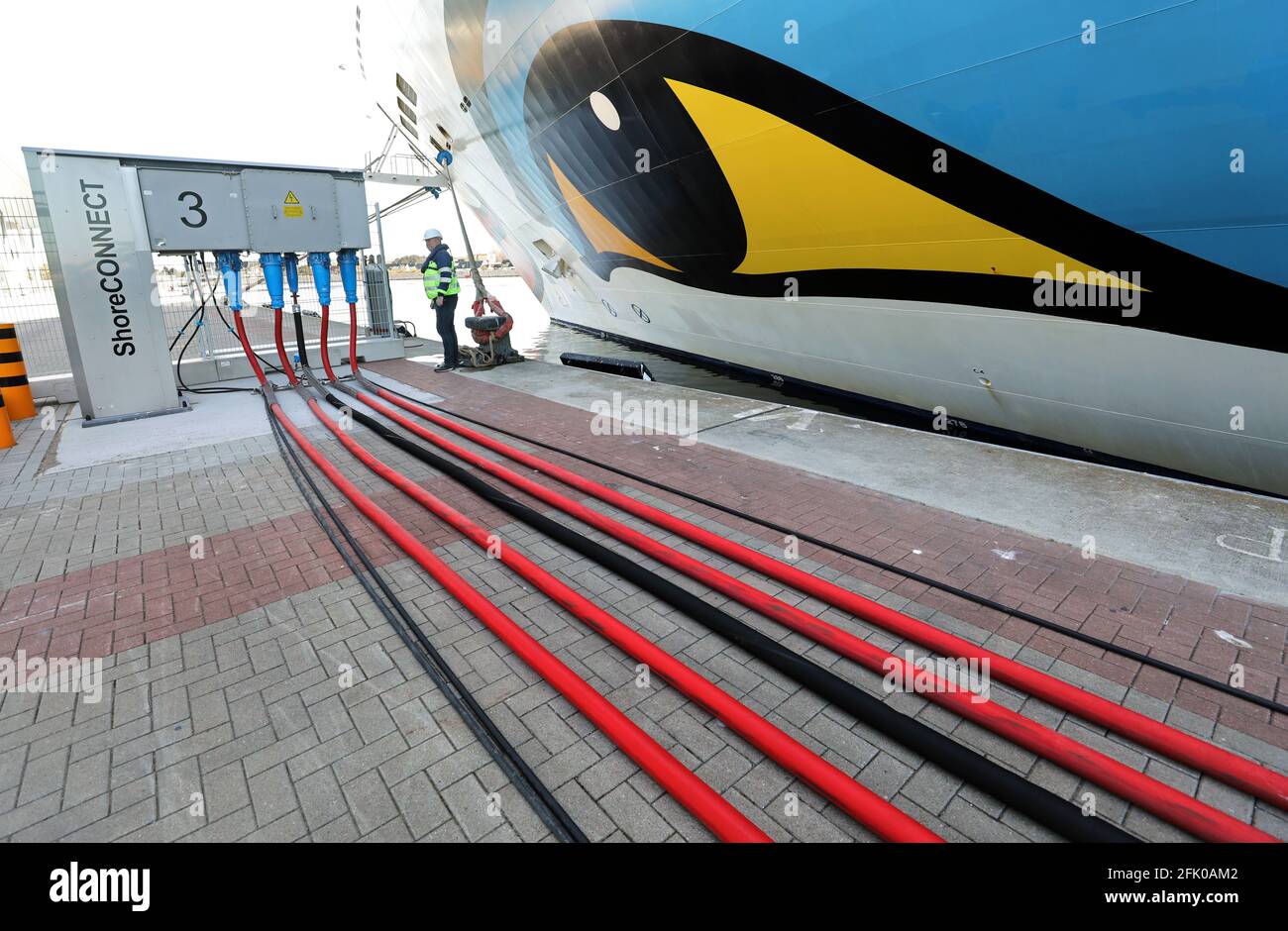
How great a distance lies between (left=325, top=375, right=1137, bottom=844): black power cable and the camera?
6.94 feet

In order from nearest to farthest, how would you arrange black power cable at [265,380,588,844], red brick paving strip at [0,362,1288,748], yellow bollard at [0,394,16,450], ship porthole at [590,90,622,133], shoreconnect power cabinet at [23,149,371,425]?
1. black power cable at [265,380,588,844]
2. red brick paving strip at [0,362,1288,748]
3. yellow bollard at [0,394,16,450]
4. shoreconnect power cabinet at [23,149,371,425]
5. ship porthole at [590,90,622,133]

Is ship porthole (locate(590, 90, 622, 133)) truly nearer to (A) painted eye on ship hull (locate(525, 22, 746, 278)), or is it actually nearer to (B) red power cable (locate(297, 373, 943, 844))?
(A) painted eye on ship hull (locate(525, 22, 746, 278))

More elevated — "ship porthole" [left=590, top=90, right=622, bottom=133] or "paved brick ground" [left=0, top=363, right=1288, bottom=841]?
"ship porthole" [left=590, top=90, right=622, bottom=133]

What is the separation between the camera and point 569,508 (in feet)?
15.5

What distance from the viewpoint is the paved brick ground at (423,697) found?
7.39ft

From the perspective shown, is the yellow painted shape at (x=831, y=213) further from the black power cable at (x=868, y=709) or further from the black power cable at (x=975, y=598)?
the black power cable at (x=868, y=709)

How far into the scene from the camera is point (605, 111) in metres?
8.34

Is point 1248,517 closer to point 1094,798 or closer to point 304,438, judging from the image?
point 1094,798

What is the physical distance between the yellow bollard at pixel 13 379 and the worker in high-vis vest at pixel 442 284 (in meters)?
4.99

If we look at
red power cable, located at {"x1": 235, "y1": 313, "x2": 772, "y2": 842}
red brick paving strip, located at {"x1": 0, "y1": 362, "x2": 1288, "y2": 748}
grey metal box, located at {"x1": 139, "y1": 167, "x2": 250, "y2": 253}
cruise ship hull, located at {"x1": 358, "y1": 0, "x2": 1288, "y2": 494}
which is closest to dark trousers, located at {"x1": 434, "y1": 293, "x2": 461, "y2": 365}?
grey metal box, located at {"x1": 139, "y1": 167, "x2": 250, "y2": 253}

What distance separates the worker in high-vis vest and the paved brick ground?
6.34 m

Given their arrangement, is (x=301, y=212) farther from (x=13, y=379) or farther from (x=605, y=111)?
(x=605, y=111)

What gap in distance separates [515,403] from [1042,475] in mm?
6029
